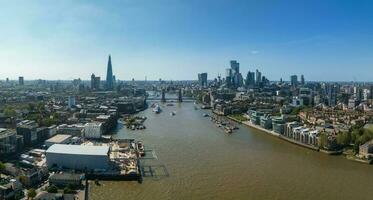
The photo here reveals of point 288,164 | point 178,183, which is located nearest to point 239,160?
point 288,164

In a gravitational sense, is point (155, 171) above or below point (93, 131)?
below

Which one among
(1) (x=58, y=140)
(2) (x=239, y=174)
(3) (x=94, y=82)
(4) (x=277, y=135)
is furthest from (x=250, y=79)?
(2) (x=239, y=174)

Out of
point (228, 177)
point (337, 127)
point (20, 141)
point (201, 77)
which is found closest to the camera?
point (228, 177)

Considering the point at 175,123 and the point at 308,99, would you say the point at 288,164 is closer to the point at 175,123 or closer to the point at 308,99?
the point at 175,123

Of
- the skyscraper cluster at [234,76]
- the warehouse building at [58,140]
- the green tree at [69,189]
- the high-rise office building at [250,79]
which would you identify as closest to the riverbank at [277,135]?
the warehouse building at [58,140]

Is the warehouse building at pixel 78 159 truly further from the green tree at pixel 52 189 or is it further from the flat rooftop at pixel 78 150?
the green tree at pixel 52 189

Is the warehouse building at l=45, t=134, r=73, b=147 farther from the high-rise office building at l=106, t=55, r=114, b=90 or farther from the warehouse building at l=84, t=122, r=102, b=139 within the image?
the high-rise office building at l=106, t=55, r=114, b=90

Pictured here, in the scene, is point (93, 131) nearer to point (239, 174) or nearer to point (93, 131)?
point (93, 131)

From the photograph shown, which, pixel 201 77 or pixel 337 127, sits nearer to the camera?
pixel 337 127
